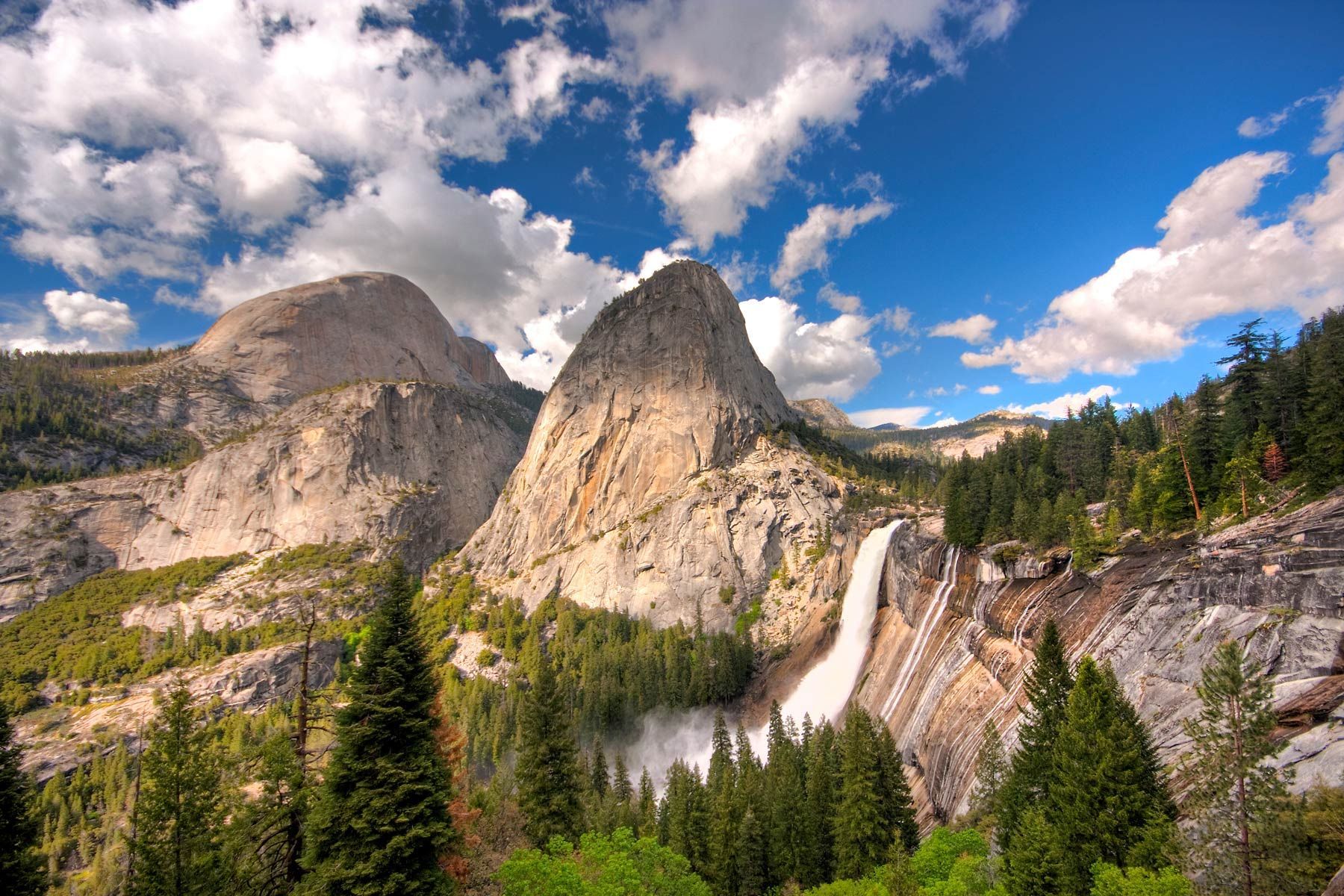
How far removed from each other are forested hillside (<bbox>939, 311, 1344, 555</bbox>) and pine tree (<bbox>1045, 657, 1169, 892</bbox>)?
58.9ft

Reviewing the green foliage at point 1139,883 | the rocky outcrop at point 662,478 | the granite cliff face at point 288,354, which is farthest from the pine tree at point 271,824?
the granite cliff face at point 288,354

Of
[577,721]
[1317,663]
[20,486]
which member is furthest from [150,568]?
[1317,663]

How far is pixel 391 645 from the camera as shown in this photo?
16672 millimetres

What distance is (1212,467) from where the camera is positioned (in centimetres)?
3934

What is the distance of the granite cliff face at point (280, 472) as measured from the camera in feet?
364

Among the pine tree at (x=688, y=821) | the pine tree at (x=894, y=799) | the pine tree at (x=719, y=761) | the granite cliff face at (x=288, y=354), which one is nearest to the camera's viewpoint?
the pine tree at (x=894, y=799)

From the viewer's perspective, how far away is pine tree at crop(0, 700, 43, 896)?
13.3 m

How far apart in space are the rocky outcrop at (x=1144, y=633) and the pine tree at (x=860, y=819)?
9.58 metres

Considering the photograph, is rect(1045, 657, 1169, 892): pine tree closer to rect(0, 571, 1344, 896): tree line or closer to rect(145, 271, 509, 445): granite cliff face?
rect(0, 571, 1344, 896): tree line

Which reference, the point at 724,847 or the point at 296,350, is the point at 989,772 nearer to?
the point at 724,847

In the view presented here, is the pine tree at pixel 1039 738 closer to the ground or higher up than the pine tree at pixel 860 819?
higher up

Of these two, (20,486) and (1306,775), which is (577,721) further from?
(20,486)

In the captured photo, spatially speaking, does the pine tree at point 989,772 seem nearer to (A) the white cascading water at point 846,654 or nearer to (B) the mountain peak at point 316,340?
(A) the white cascading water at point 846,654

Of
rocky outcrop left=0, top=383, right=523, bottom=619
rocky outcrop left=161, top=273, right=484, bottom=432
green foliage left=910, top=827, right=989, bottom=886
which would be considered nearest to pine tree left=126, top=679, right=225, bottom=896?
green foliage left=910, top=827, right=989, bottom=886
